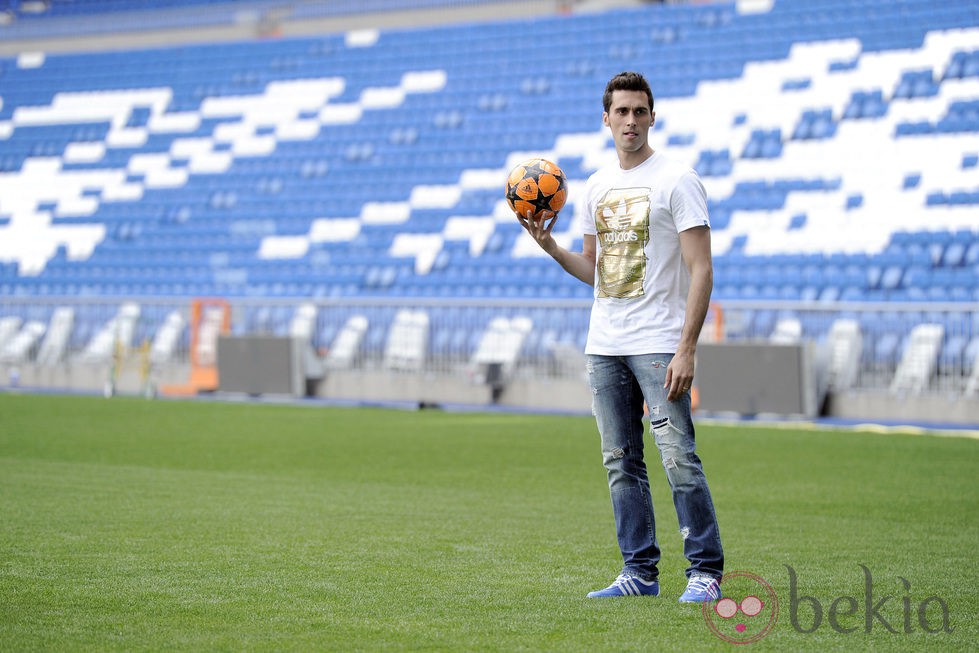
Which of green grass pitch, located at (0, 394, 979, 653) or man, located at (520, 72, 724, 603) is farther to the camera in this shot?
man, located at (520, 72, 724, 603)

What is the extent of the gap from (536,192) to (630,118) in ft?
1.64

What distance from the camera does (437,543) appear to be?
5.99 meters

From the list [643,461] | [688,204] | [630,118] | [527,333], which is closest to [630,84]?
[630,118]

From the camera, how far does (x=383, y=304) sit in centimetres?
1795

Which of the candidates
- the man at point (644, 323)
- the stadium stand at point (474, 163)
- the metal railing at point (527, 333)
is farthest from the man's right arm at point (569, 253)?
the stadium stand at point (474, 163)

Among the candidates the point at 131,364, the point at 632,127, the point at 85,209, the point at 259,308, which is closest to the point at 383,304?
the point at 259,308

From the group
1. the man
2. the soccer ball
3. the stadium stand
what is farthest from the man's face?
the stadium stand

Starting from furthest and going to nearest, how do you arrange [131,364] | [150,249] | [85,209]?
1. [85,209]
2. [150,249]
3. [131,364]

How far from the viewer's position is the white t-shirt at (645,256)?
461 cm

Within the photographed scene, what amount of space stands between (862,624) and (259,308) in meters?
15.4

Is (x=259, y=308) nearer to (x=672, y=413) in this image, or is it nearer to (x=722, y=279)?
(x=722, y=279)

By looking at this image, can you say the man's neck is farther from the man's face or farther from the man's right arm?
the man's right arm

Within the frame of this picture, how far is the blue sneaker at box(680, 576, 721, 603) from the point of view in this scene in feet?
14.8

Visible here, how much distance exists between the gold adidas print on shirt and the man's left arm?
0.63 ft
